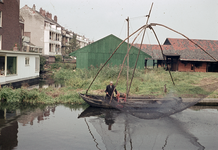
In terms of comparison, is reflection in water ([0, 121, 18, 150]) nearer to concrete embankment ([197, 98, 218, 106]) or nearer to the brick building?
concrete embankment ([197, 98, 218, 106])

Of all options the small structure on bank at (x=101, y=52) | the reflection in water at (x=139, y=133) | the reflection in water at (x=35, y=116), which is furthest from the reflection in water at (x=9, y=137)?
the small structure on bank at (x=101, y=52)

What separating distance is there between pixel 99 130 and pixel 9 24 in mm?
27730

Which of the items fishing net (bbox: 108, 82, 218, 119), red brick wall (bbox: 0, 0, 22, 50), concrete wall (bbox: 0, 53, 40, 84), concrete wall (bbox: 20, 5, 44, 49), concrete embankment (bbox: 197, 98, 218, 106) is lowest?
concrete embankment (bbox: 197, 98, 218, 106)

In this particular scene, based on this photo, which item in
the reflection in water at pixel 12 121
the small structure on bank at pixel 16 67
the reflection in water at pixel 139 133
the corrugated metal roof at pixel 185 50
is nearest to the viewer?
the reflection in water at pixel 12 121

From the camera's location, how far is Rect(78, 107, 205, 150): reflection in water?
774 centimetres

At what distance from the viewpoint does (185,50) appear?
38.9 metres

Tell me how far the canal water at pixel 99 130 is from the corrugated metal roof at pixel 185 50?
1044 inches

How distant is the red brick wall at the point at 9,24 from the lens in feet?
97.4

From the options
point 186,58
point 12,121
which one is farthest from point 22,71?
point 186,58

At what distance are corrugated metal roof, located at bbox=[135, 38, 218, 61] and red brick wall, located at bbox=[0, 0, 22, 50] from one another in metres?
22.4

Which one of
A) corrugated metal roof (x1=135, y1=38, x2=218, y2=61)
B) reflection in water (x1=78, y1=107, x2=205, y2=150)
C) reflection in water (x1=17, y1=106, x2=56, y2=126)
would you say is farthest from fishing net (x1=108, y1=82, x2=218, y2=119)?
corrugated metal roof (x1=135, y1=38, x2=218, y2=61)

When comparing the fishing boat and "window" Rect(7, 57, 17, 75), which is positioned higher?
"window" Rect(7, 57, 17, 75)

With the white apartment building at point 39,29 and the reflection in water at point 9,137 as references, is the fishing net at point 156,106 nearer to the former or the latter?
the reflection in water at point 9,137

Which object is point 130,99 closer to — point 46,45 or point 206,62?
point 206,62
